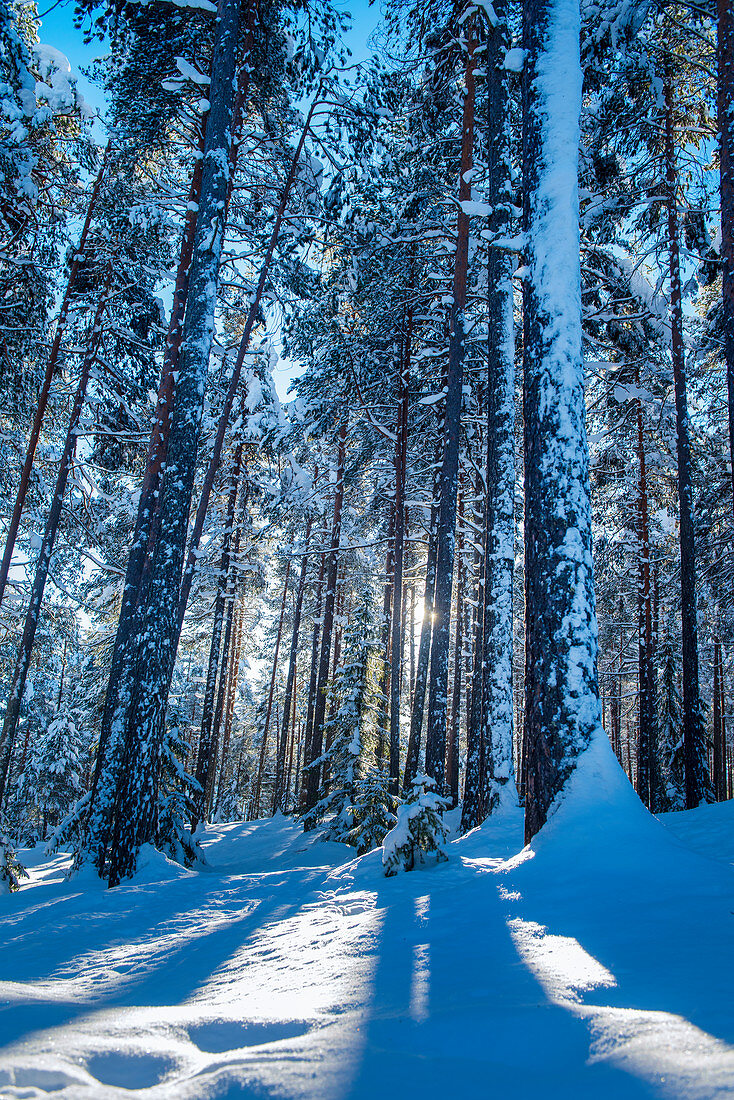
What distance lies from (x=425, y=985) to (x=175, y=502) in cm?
622

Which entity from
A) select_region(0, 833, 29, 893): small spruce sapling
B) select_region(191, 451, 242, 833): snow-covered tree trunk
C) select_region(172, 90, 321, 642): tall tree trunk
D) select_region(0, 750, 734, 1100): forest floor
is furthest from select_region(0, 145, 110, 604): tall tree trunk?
select_region(0, 750, 734, 1100): forest floor

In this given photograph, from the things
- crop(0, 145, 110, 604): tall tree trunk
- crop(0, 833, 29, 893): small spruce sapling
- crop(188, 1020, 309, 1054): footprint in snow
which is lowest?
crop(0, 833, 29, 893): small spruce sapling

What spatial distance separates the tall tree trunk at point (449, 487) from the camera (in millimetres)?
10117

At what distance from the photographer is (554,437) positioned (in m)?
5.05

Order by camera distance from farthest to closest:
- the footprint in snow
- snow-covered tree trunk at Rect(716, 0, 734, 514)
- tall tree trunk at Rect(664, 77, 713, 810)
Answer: tall tree trunk at Rect(664, 77, 713, 810), snow-covered tree trunk at Rect(716, 0, 734, 514), the footprint in snow

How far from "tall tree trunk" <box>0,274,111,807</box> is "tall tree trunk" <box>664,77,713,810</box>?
43.3 ft

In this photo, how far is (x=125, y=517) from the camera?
17.0 meters

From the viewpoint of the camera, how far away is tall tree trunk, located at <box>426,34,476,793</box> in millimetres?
10117

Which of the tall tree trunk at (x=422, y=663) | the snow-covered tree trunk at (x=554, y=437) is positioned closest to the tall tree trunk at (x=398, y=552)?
the tall tree trunk at (x=422, y=663)

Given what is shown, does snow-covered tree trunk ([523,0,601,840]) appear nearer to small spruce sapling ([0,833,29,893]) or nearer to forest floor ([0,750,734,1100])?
forest floor ([0,750,734,1100])

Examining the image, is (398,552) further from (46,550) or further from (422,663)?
(46,550)

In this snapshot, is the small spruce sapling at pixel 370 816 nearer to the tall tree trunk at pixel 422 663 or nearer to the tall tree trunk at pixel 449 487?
the tall tree trunk at pixel 449 487

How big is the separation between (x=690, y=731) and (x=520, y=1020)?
1243 centimetres

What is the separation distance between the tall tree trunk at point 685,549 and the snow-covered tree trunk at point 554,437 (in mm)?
7880
